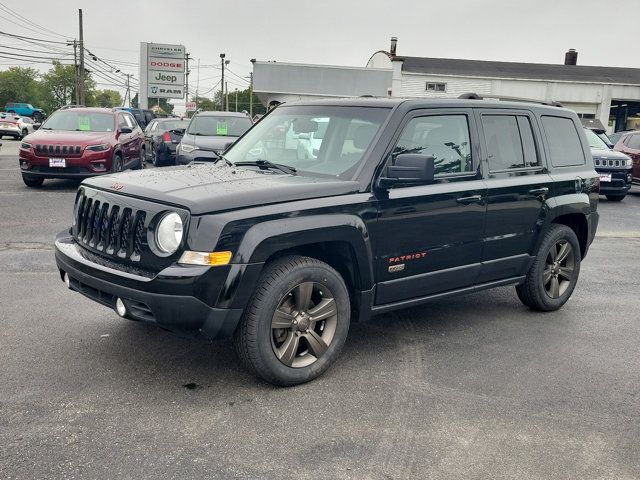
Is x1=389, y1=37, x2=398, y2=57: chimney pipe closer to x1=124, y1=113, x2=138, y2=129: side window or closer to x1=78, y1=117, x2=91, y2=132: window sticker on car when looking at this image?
x1=124, y1=113, x2=138, y2=129: side window

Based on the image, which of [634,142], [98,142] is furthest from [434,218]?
[634,142]

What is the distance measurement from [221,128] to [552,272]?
9802 mm

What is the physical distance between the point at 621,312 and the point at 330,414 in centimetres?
363

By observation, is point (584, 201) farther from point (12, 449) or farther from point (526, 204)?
point (12, 449)

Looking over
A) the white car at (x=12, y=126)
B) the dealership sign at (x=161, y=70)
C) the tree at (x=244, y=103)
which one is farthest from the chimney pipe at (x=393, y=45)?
the tree at (x=244, y=103)

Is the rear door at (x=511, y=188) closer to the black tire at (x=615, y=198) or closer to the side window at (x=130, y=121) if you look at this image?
the side window at (x=130, y=121)

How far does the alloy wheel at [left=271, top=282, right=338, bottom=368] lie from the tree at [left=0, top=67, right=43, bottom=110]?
4428 inches

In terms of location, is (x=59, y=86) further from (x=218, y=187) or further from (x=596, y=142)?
(x=218, y=187)

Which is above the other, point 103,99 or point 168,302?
point 103,99

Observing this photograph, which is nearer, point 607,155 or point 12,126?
point 607,155

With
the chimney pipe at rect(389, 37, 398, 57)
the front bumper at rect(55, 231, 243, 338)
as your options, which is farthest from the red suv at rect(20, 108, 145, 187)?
the chimney pipe at rect(389, 37, 398, 57)

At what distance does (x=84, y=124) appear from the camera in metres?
12.8

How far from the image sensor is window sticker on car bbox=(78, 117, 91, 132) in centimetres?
1275

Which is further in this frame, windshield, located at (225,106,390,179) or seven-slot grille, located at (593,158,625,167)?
seven-slot grille, located at (593,158,625,167)
